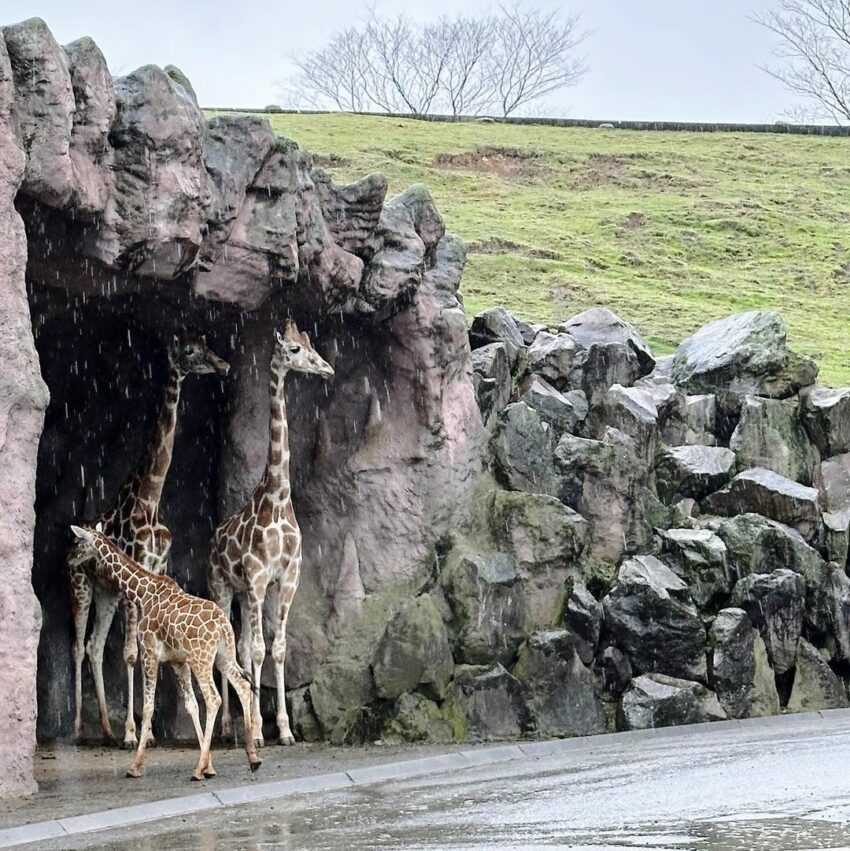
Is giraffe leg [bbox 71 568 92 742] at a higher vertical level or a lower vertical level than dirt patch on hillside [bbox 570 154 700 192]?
lower

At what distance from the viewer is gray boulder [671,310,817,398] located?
17.7m

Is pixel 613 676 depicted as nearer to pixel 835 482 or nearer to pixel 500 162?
pixel 835 482

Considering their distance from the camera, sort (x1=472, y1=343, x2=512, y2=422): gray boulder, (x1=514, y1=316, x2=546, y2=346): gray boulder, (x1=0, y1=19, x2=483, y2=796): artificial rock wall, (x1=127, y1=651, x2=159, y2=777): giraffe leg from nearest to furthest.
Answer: (x1=0, y1=19, x2=483, y2=796): artificial rock wall < (x1=127, y1=651, x2=159, y2=777): giraffe leg < (x1=472, y1=343, x2=512, y2=422): gray boulder < (x1=514, y1=316, x2=546, y2=346): gray boulder

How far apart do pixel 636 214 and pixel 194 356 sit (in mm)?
21366

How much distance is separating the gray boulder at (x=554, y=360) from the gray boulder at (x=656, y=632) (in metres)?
3.70

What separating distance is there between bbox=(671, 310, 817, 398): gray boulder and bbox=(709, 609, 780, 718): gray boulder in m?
4.07

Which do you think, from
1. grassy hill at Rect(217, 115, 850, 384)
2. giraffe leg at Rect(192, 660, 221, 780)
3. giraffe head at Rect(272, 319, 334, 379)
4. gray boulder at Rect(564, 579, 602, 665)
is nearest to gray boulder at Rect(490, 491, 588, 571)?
gray boulder at Rect(564, 579, 602, 665)

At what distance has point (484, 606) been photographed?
1371cm

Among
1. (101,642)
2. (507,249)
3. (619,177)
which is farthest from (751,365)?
(619,177)

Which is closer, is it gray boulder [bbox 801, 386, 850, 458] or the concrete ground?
the concrete ground

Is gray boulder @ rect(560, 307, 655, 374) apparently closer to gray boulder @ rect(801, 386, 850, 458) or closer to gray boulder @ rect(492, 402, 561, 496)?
gray boulder @ rect(801, 386, 850, 458)

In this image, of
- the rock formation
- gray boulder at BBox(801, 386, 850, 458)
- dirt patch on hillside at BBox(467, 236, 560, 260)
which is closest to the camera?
the rock formation

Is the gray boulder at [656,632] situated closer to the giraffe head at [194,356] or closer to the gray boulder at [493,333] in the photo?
the gray boulder at [493,333]

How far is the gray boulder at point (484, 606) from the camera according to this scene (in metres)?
13.5
